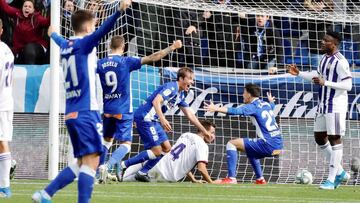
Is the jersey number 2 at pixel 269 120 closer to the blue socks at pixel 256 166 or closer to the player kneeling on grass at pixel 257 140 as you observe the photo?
the player kneeling on grass at pixel 257 140

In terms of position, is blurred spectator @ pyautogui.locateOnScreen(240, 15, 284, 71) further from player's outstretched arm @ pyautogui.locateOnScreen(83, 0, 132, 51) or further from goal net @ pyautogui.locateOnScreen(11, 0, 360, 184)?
player's outstretched arm @ pyautogui.locateOnScreen(83, 0, 132, 51)

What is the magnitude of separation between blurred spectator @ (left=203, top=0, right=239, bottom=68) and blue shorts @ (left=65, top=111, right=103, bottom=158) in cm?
949

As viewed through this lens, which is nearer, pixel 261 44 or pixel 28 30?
pixel 28 30

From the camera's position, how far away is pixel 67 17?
16.5 m

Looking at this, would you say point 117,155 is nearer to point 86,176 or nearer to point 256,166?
point 256,166

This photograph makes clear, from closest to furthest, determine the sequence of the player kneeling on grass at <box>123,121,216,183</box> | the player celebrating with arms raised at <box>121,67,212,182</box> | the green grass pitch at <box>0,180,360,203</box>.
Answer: the green grass pitch at <box>0,180,360,203</box> → the player celebrating with arms raised at <box>121,67,212,182</box> → the player kneeling on grass at <box>123,121,216,183</box>

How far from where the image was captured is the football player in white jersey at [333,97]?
14180 mm

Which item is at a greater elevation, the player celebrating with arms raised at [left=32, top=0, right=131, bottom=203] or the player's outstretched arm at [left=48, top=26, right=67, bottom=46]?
the player's outstretched arm at [left=48, top=26, right=67, bottom=46]

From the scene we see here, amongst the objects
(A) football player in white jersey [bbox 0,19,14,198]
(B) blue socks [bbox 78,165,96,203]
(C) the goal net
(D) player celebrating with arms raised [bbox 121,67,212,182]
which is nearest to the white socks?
(A) football player in white jersey [bbox 0,19,14,198]

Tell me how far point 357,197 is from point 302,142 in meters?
5.68

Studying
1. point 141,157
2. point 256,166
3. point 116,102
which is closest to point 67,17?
point 141,157

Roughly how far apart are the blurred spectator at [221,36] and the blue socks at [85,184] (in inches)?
381

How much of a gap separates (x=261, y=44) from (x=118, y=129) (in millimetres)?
5374

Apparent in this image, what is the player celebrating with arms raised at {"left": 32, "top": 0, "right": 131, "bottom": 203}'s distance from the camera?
29.3ft
